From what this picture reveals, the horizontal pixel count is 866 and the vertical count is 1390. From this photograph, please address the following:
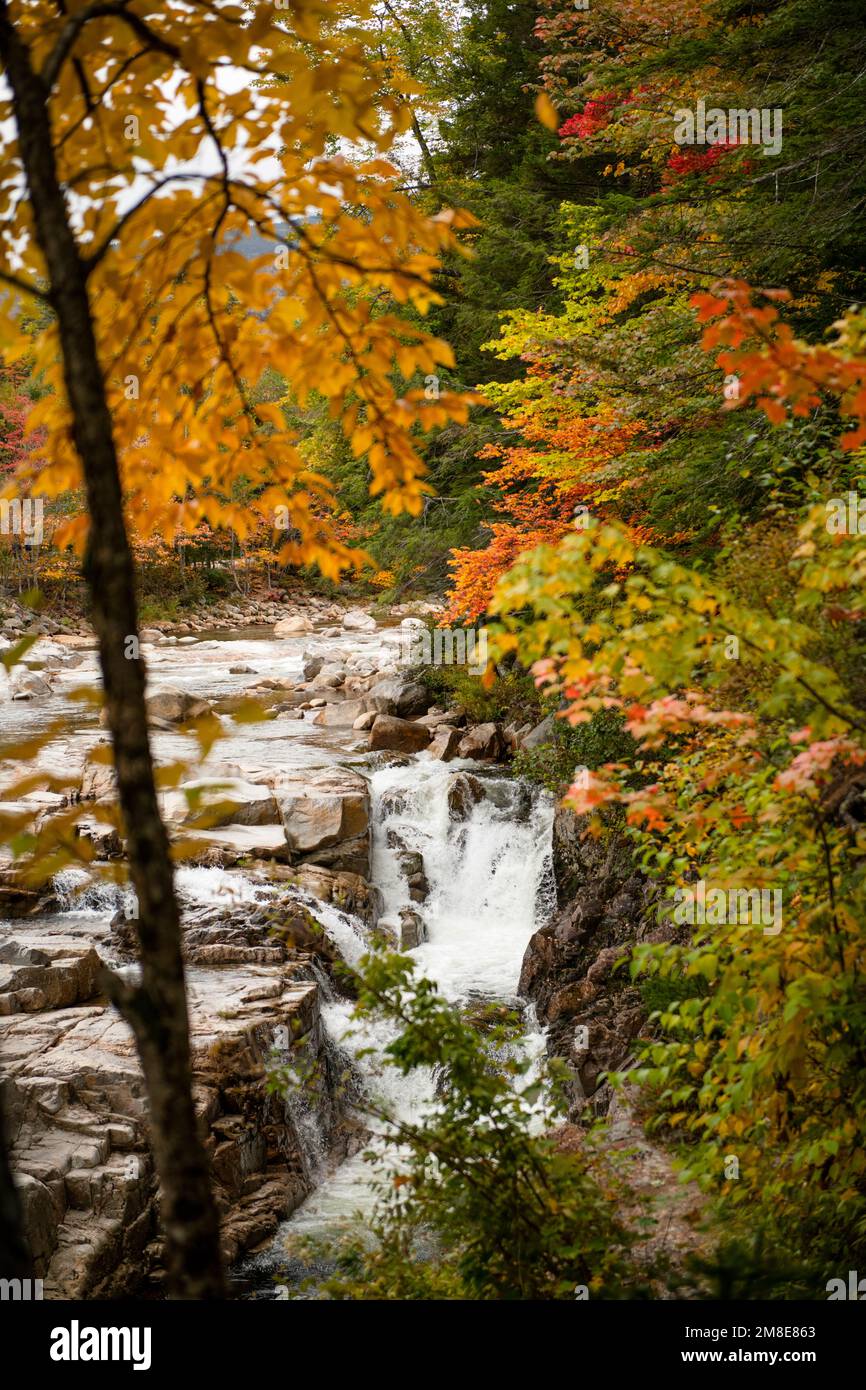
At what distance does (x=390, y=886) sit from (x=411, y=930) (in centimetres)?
89

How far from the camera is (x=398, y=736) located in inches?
581

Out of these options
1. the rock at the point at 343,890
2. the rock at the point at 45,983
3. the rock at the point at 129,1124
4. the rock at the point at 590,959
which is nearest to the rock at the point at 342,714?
the rock at the point at 343,890

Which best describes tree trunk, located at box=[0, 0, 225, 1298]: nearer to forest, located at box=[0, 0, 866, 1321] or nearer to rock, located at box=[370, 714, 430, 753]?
forest, located at box=[0, 0, 866, 1321]

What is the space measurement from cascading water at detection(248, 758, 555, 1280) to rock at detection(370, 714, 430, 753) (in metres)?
1.08

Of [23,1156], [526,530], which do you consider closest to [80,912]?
[23,1156]

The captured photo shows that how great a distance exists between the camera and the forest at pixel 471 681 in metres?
1.91

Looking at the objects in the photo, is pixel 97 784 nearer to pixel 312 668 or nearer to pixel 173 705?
pixel 173 705

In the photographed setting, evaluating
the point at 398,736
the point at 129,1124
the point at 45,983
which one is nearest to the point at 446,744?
the point at 398,736

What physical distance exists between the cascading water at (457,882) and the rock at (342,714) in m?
3.30

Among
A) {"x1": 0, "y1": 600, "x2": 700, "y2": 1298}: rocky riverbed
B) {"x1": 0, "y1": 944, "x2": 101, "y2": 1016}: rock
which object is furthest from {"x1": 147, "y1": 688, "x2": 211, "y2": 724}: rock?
{"x1": 0, "y1": 944, "x2": 101, "y2": 1016}: rock

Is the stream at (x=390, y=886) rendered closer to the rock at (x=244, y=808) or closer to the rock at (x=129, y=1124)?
the rock at (x=129, y=1124)

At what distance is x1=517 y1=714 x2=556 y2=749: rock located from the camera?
1210cm
